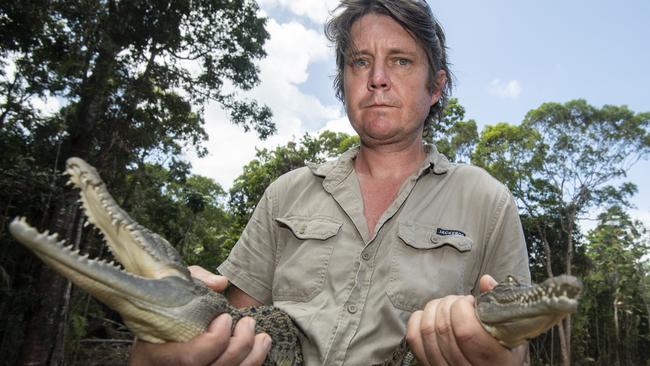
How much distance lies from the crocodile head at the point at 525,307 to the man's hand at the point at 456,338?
4 centimetres

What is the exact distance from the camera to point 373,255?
2.74m

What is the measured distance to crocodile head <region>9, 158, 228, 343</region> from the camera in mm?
1910

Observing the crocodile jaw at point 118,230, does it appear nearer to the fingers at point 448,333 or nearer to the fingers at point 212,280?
the fingers at point 212,280

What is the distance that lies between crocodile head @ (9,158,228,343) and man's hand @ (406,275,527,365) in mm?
1080

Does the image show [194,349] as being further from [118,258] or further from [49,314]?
[49,314]

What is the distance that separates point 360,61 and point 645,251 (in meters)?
33.1

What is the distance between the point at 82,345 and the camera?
47.5 feet

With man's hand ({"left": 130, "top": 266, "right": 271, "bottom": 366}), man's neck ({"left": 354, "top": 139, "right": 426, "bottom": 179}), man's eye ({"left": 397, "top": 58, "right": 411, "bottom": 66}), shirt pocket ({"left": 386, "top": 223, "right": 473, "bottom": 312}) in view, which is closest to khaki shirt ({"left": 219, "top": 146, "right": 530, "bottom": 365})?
shirt pocket ({"left": 386, "top": 223, "right": 473, "bottom": 312})

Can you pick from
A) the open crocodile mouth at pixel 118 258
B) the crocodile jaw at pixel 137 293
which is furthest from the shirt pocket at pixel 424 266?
the open crocodile mouth at pixel 118 258

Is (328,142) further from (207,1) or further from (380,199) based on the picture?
(380,199)

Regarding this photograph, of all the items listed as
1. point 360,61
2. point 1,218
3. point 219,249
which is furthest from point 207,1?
point 219,249

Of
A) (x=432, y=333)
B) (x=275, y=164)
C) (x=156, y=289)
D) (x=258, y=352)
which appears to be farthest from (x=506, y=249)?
(x=275, y=164)

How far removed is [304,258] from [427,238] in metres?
0.79

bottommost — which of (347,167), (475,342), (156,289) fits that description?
(475,342)
